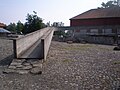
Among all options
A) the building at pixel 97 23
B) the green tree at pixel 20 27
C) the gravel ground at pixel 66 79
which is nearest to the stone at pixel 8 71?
the gravel ground at pixel 66 79

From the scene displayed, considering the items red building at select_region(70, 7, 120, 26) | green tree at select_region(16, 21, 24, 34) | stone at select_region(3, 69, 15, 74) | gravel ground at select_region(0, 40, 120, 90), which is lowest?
gravel ground at select_region(0, 40, 120, 90)

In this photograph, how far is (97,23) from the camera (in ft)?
139

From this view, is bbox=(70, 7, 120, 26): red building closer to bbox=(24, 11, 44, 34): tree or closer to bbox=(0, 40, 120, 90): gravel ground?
bbox=(24, 11, 44, 34): tree

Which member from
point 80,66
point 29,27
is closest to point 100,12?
point 29,27

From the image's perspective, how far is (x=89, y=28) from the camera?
4262 cm

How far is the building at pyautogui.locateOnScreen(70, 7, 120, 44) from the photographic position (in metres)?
39.9

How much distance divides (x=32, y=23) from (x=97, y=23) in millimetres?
14769

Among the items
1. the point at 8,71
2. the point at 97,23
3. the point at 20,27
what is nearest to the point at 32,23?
the point at 20,27

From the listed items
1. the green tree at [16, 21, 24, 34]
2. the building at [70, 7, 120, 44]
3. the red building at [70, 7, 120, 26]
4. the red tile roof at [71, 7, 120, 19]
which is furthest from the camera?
the green tree at [16, 21, 24, 34]

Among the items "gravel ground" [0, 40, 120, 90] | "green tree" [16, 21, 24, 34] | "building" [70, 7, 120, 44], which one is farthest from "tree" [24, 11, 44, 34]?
"gravel ground" [0, 40, 120, 90]

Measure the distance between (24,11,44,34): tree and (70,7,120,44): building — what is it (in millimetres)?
7550

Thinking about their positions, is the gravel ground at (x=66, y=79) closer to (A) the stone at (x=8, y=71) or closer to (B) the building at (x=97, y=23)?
(A) the stone at (x=8, y=71)

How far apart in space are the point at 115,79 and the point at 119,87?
941mm

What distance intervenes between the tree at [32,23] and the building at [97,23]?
755cm
